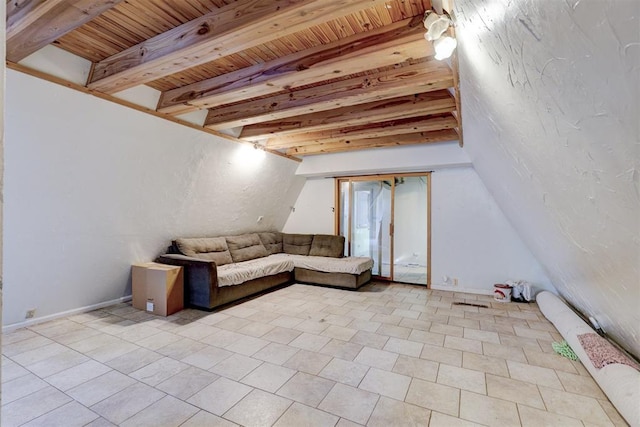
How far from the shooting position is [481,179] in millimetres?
4742

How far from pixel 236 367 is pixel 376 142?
3.70 meters

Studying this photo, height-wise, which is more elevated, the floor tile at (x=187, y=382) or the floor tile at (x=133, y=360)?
the floor tile at (x=133, y=360)

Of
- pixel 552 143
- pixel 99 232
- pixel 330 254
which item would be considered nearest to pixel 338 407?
pixel 552 143

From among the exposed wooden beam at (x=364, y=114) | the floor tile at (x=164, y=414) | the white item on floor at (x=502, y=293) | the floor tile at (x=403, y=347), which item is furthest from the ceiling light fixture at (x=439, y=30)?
the white item on floor at (x=502, y=293)

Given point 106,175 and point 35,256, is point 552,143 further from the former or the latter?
point 35,256

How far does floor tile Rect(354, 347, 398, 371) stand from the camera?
2502mm

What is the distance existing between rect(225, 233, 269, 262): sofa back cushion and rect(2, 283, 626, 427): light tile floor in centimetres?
145

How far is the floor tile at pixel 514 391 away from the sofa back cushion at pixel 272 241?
428 cm

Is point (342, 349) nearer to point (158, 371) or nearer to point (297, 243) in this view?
point (158, 371)

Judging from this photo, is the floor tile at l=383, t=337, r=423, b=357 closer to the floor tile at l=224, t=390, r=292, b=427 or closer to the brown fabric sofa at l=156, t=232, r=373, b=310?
the floor tile at l=224, t=390, r=292, b=427

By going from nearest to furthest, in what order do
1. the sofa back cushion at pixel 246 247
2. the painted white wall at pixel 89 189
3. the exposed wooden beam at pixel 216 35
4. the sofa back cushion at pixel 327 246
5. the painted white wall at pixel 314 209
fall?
1. the exposed wooden beam at pixel 216 35
2. the painted white wall at pixel 89 189
3. the sofa back cushion at pixel 246 247
4. the sofa back cushion at pixel 327 246
5. the painted white wall at pixel 314 209

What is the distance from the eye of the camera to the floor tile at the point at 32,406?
1.82 meters

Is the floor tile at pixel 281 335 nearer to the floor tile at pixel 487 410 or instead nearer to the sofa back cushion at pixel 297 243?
the floor tile at pixel 487 410

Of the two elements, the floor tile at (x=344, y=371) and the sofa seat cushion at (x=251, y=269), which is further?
the sofa seat cushion at (x=251, y=269)
